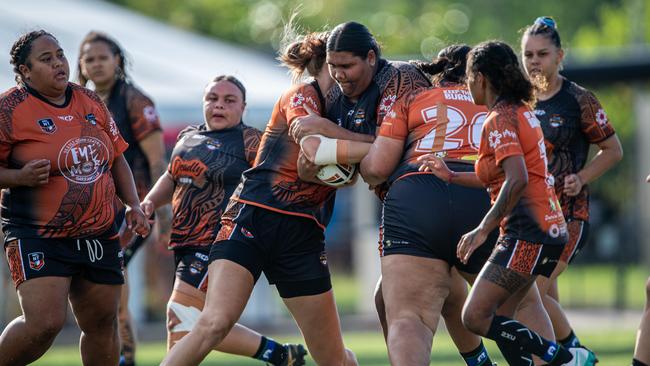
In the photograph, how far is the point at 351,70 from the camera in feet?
20.9

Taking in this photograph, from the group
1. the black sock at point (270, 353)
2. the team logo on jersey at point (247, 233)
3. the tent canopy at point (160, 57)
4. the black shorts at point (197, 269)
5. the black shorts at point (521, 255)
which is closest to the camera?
the black shorts at point (521, 255)

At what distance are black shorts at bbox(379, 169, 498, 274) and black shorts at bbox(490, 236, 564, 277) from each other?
0.65ft

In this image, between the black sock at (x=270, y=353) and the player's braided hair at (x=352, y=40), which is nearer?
the player's braided hair at (x=352, y=40)

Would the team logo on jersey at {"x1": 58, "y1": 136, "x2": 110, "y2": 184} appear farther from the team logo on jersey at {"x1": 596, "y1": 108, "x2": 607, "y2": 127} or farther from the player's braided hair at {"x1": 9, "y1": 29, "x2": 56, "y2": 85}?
the team logo on jersey at {"x1": 596, "y1": 108, "x2": 607, "y2": 127}

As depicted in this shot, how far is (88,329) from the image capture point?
22.5 feet

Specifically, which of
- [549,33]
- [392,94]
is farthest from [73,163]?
[549,33]

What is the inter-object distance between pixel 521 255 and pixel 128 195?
8.30ft

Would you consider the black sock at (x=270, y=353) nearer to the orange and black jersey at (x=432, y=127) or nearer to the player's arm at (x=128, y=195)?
the player's arm at (x=128, y=195)

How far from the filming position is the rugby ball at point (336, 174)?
650 cm

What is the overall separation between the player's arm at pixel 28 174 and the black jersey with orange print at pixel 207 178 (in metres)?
1.35

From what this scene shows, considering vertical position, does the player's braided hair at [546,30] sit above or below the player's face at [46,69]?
above

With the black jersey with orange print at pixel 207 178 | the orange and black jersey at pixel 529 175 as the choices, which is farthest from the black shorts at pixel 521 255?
the black jersey with orange print at pixel 207 178

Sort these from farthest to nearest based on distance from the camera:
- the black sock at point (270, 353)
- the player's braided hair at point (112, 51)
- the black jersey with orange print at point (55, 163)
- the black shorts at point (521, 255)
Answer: the player's braided hair at point (112, 51) < the black sock at point (270, 353) < the black jersey with orange print at point (55, 163) < the black shorts at point (521, 255)

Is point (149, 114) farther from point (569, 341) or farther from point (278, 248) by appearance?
point (569, 341)
